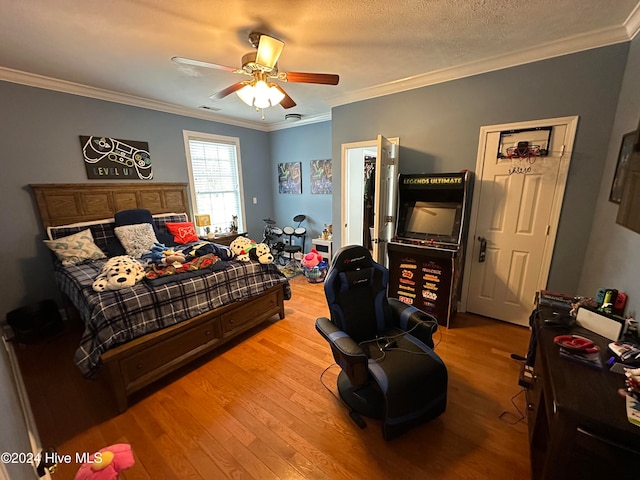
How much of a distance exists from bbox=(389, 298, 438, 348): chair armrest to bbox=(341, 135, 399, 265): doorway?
3.37 ft

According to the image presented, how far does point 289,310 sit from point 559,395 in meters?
2.64

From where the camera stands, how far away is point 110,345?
1.79 metres

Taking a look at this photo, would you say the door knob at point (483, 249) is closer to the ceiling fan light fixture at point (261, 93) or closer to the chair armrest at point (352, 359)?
the chair armrest at point (352, 359)

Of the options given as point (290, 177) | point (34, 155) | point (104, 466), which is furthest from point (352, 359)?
point (290, 177)

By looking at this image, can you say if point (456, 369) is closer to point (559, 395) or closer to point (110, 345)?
point (559, 395)

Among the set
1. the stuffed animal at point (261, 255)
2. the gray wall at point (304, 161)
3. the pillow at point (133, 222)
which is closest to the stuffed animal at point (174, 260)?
the stuffed animal at point (261, 255)

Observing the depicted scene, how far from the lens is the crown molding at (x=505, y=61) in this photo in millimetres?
2053

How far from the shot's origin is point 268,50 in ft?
6.02

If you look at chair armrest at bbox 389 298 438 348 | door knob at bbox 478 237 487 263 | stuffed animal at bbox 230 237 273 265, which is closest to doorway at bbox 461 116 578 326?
door knob at bbox 478 237 487 263

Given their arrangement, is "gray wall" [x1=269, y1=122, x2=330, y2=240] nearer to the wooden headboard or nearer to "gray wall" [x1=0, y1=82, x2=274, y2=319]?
the wooden headboard

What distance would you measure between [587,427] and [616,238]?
1579 mm

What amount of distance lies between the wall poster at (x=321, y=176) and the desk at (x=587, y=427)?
4020 millimetres

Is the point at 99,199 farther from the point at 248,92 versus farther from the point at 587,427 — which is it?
the point at 587,427

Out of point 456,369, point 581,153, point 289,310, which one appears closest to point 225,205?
point 289,310
